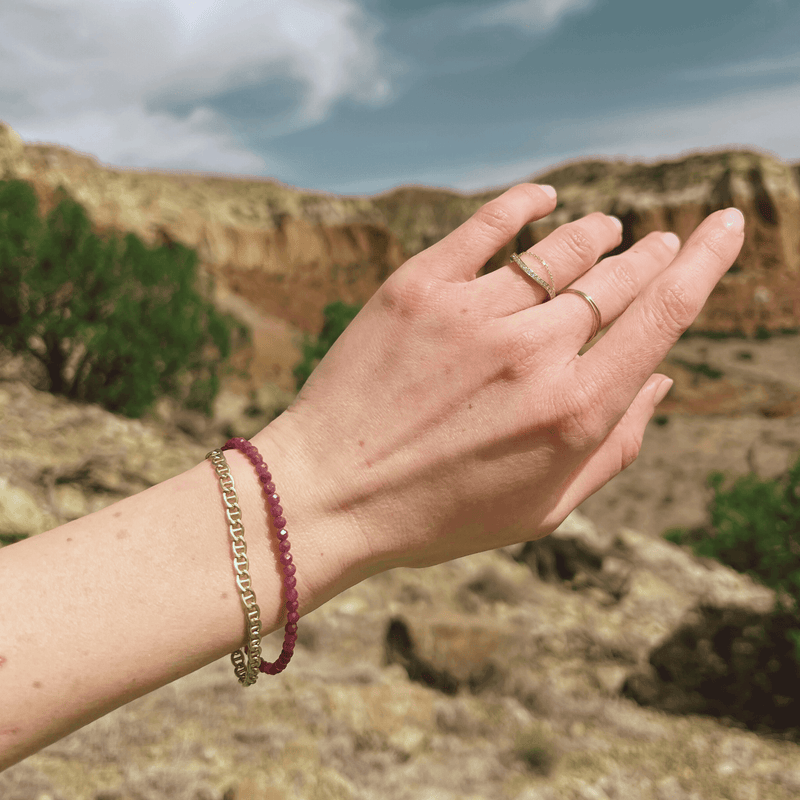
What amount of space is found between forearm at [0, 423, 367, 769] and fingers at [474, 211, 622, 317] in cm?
66

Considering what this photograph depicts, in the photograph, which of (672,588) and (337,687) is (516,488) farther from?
(672,588)

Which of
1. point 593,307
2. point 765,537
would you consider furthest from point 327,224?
point 593,307

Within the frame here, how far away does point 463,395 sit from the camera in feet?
4.50

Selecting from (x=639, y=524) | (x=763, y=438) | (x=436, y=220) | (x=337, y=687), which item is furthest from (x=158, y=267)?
(x=436, y=220)

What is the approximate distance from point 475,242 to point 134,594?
3.57 ft

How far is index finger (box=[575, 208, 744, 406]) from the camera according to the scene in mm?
1392

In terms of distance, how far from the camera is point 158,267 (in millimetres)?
14633

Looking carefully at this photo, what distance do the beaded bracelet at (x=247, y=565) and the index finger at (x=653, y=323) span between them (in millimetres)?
762

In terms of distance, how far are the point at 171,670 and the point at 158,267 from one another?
15108mm

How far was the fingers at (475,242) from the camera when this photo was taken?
146 centimetres

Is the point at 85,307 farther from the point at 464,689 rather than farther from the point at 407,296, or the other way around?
the point at 407,296

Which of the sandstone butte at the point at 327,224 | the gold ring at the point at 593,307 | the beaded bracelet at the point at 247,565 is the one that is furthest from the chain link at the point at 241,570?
the sandstone butte at the point at 327,224

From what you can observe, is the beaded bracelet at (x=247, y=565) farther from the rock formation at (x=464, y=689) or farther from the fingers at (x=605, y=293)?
the rock formation at (x=464, y=689)

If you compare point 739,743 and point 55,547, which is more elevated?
point 55,547
